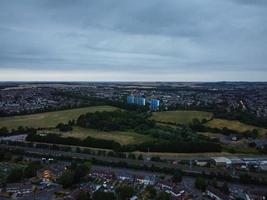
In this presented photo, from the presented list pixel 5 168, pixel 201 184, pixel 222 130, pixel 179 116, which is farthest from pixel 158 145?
pixel 179 116

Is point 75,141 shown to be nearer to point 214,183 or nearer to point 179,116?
point 214,183

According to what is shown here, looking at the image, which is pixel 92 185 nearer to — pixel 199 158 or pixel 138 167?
pixel 138 167

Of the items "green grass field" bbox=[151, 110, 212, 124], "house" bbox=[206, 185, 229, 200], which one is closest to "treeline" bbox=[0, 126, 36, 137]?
"green grass field" bbox=[151, 110, 212, 124]

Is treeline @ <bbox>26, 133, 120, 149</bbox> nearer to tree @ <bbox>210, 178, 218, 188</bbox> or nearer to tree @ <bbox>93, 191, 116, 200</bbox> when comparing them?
tree @ <bbox>210, 178, 218, 188</bbox>

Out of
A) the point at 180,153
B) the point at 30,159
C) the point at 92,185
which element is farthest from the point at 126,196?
the point at 180,153

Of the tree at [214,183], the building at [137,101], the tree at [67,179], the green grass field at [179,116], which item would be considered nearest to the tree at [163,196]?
the tree at [214,183]

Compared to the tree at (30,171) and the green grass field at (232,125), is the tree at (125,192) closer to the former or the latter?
the tree at (30,171)
